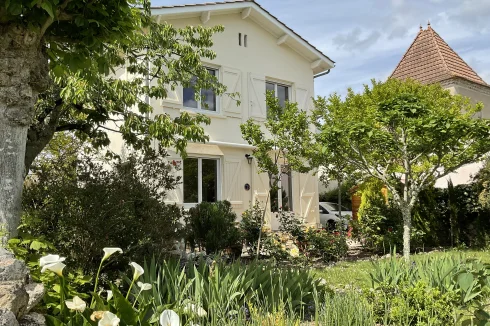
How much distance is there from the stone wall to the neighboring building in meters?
16.9

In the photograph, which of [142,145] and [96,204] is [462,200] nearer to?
[142,145]

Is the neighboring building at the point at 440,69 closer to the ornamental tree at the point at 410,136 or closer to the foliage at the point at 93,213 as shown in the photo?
the ornamental tree at the point at 410,136

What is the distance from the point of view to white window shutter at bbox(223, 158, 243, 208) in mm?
13617

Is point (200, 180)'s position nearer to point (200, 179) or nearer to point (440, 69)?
point (200, 179)

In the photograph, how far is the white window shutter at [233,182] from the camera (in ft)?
44.7

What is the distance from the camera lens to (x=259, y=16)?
15.1m

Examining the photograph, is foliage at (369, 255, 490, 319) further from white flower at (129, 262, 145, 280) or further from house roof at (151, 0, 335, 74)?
house roof at (151, 0, 335, 74)

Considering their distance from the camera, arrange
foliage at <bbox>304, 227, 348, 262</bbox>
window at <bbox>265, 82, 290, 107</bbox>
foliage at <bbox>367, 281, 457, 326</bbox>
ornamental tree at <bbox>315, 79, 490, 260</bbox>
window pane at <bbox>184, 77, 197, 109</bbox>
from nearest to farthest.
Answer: foliage at <bbox>367, 281, 457, 326</bbox>
ornamental tree at <bbox>315, 79, 490, 260</bbox>
foliage at <bbox>304, 227, 348, 262</bbox>
window pane at <bbox>184, 77, 197, 109</bbox>
window at <bbox>265, 82, 290, 107</bbox>

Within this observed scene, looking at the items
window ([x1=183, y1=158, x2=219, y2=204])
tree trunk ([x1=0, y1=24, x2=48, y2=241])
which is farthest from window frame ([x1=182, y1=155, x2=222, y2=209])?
tree trunk ([x1=0, y1=24, x2=48, y2=241])

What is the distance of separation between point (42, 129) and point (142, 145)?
1.71m

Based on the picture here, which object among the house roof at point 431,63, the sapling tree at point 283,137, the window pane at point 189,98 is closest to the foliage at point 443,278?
the sapling tree at point 283,137

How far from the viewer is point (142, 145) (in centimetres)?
770

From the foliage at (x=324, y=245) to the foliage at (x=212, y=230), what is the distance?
187 cm

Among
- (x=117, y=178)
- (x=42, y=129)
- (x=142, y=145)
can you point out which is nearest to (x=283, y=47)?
(x=142, y=145)
